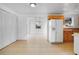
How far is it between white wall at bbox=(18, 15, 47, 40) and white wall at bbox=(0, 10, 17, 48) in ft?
0.74

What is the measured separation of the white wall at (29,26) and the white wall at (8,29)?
8.8 inches

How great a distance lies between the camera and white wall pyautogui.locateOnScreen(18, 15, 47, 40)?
3467 mm

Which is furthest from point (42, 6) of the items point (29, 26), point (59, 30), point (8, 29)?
point (59, 30)

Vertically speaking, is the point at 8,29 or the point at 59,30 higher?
the point at 8,29

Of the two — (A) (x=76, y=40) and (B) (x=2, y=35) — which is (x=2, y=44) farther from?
(A) (x=76, y=40)

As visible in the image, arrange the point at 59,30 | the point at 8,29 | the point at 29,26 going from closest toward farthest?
the point at 29,26 < the point at 8,29 < the point at 59,30

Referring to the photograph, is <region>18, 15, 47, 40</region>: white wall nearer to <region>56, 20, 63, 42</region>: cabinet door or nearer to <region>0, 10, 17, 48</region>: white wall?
<region>0, 10, 17, 48</region>: white wall

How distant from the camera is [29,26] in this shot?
12.3 ft

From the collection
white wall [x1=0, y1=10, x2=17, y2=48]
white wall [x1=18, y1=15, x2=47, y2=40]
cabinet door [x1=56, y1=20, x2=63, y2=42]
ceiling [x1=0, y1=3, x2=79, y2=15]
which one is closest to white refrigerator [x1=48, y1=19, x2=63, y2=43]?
cabinet door [x1=56, y1=20, x2=63, y2=42]

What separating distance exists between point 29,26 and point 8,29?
1.11 metres

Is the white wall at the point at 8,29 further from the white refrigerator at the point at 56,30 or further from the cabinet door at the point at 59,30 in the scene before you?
the cabinet door at the point at 59,30

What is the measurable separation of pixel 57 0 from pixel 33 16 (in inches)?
97.6

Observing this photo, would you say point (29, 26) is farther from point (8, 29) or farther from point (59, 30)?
point (59, 30)
